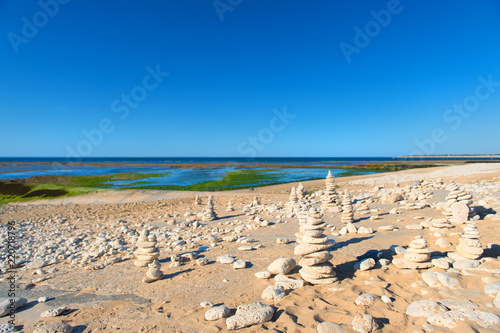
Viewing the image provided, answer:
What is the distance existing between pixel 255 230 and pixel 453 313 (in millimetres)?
7290

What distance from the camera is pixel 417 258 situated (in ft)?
17.8

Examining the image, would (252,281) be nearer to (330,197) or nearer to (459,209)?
(459,209)

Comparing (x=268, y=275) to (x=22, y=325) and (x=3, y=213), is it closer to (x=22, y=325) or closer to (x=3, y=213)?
(x=22, y=325)

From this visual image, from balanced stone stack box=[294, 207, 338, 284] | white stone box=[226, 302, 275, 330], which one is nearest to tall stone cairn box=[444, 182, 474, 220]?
balanced stone stack box=[294, 207, 338, 284]

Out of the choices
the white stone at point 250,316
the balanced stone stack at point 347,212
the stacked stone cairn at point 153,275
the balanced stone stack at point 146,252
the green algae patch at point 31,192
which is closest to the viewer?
the white stone at point 250,316

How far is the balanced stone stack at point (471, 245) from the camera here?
5332 millimetres

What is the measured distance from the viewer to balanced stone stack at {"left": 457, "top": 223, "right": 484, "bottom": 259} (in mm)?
5332

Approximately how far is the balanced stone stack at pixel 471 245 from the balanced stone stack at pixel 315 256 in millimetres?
2815

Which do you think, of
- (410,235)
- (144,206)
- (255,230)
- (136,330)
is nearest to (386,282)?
(410,235)

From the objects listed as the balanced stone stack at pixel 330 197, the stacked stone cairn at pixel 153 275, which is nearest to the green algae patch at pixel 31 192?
the balanced stone stack at pixel 330 197

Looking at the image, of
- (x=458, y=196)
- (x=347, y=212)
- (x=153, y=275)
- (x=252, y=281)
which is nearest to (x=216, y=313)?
(x=252, y=281)

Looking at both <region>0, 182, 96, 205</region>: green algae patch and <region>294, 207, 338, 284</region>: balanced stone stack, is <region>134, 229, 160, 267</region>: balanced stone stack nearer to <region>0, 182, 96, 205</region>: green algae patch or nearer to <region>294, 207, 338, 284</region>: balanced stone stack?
<region>294, 207, 338, 284</region>: balanced stone stack

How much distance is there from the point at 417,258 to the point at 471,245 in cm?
114

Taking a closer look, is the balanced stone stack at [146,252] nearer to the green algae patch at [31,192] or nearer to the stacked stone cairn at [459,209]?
the stacked stone cairn at [459,209]
